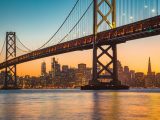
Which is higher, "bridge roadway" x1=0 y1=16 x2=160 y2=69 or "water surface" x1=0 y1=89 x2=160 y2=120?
"bridge roadway" x1=0 y1=16 x2=160 y2=69

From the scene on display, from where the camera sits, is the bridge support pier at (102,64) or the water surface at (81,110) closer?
the water surface at (81,110)

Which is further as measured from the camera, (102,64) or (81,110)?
(102,64)

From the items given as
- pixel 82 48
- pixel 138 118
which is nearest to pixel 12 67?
pixel 82 48

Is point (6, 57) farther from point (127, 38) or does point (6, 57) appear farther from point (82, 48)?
point (127, 38)

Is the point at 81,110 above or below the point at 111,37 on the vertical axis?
below

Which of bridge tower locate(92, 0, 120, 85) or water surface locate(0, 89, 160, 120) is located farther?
bridge tower locate(92, 0, 120, 85)

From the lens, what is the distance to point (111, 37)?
54.3 m

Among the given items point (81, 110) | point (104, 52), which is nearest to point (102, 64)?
point (104, 52)

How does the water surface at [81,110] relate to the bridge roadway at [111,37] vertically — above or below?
below

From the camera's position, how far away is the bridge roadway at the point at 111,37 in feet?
151

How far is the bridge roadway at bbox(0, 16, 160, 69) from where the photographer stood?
46.1 metres

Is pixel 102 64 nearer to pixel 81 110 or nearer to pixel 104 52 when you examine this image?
pixel 104 52

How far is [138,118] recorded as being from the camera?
48.2 ft

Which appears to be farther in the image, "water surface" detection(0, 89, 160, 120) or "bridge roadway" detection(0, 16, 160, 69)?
"bridge roadway" detection(0, 16, 160, 69)
